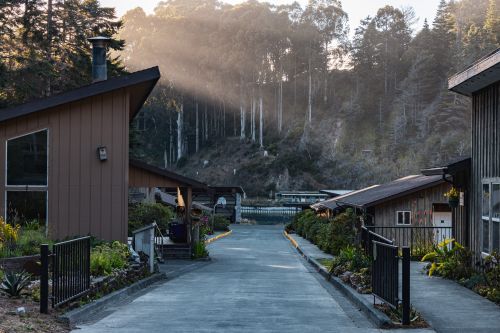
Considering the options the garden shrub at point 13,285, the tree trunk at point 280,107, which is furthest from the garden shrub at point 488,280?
the tree trunk at point 280,107

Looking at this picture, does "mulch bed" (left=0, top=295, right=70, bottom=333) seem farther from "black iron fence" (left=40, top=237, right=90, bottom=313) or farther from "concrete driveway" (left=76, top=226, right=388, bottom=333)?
"concrete driveway" (left=76, top=226, right=388, bottom=333)

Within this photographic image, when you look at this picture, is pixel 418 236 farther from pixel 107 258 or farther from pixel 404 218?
pixel 107 258

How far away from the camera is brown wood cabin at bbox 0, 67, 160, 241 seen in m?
18.7

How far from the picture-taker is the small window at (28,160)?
18.7 m

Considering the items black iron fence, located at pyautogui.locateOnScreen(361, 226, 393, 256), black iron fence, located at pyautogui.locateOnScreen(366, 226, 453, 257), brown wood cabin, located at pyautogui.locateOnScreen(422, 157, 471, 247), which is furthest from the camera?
black iron fence, located at pyautogui.locateOnScreen(366, 226, 453, 257)

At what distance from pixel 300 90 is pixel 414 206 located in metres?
87.4

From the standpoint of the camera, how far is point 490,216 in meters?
14.6

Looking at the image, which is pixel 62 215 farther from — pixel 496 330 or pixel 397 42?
pixel 397 42

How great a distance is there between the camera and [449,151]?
270ft

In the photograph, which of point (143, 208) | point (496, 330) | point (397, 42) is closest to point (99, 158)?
point (496, 330)

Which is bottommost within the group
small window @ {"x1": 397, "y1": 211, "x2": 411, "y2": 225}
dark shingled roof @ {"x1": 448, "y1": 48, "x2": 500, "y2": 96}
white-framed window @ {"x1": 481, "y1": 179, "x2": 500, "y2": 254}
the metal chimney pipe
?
small window @ {"x1": 397, "y1": 211, "x2": 411, "y2": 225}

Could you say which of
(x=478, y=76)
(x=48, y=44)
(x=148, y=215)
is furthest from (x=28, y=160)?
(x=48, y=44)

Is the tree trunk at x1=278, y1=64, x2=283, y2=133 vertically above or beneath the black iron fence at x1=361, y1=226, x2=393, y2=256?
above

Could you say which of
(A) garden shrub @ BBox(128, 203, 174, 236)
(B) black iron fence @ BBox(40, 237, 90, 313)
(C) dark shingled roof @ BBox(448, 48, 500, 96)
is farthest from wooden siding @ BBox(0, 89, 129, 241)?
(A) garden shrub @ BBox(128, 203, 174, 236)
